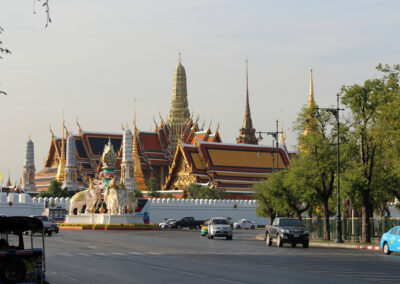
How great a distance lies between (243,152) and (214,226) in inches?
2095

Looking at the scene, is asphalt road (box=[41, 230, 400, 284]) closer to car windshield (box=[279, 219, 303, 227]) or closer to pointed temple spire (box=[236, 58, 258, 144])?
car windshield (box=[279, 219, 303, 227])

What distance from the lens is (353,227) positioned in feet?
126

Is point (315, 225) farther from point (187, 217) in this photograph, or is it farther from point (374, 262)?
point (187, 217)

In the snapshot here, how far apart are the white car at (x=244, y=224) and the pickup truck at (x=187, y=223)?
140 inches

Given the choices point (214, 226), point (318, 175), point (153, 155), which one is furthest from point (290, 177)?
point (153, 155)

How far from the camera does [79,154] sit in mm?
113375

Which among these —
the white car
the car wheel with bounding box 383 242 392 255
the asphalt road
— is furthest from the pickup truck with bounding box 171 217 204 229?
the asphalt road

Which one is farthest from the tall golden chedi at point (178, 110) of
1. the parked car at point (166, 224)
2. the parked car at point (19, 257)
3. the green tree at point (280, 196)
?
the parked car at point (19, 257)

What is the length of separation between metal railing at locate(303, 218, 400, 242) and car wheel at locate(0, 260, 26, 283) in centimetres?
2603

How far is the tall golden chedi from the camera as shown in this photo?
381ft

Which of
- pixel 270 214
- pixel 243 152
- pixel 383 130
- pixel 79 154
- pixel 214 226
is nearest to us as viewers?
pixel 383 130

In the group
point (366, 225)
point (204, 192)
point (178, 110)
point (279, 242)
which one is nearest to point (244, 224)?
point (204, 192)

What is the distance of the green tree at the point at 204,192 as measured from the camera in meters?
85.8

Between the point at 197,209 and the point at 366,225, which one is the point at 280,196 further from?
the point at 197,209
